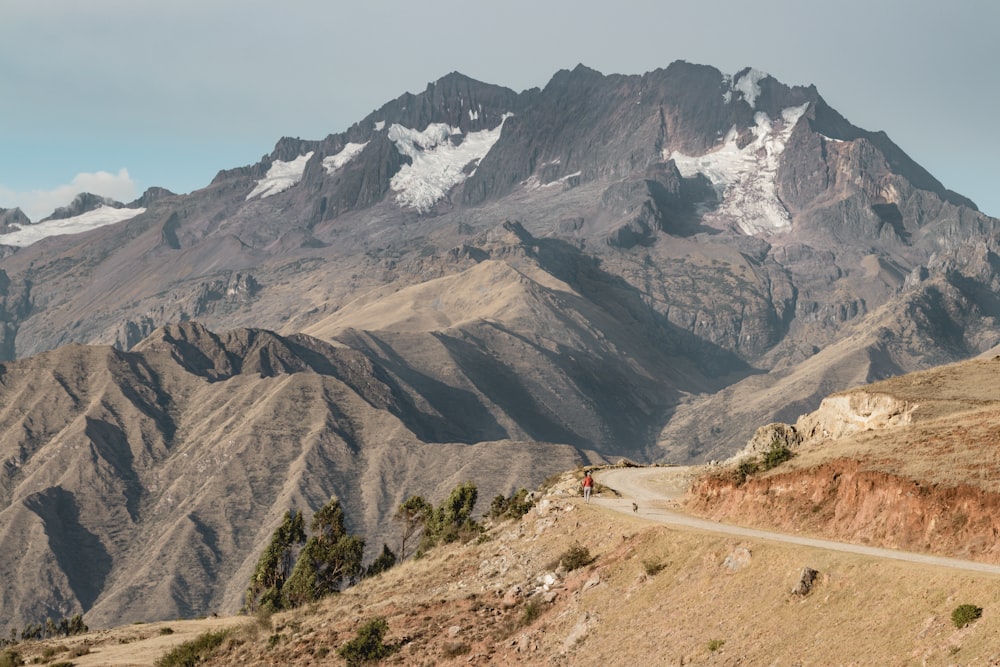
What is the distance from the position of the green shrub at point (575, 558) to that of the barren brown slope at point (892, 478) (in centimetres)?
948

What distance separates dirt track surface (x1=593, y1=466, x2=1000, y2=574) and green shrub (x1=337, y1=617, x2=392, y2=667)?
1580cm

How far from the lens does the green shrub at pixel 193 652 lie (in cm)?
6756

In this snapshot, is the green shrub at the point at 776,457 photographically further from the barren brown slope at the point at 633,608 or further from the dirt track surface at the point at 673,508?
the barren brown slope at the point at 633,608

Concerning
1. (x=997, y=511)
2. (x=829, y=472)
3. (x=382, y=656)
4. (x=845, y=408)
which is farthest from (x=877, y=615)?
(x=845, y=408)

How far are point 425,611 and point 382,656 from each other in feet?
17.0

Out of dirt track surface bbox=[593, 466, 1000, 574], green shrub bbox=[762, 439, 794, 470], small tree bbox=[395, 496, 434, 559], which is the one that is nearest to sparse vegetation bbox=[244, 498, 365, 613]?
small tree bbox=[395, 496, 434, 559]

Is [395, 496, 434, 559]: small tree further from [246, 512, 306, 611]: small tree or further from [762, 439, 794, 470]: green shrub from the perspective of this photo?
[762, 439, 794, 470]: green shrub

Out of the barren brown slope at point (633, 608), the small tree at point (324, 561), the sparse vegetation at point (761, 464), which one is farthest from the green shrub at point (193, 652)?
the sparse vegetation at point (761, 464)

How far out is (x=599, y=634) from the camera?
1969 inches

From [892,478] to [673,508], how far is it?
755 inches

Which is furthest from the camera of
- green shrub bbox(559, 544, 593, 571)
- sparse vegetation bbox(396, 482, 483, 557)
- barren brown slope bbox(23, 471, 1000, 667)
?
sparse vegetation bbox(396, 482, 483, 557)

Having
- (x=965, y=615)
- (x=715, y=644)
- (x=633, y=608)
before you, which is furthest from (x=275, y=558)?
(x=965, y=615)

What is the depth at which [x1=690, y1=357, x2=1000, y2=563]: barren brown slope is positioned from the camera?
50.7 metres

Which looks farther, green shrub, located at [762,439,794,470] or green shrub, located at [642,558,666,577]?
green shrub, located at [762,439,794,470]
